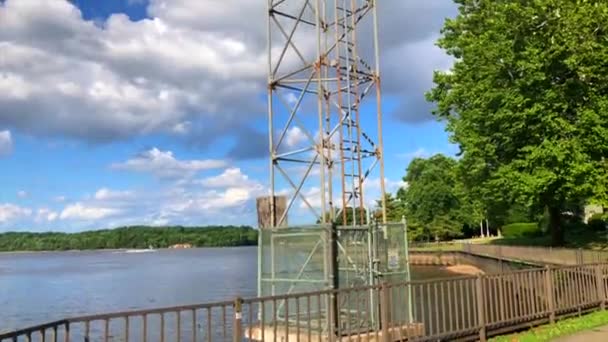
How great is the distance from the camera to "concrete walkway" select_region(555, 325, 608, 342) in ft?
29.8

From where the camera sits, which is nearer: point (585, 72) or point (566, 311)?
point (566, 311)

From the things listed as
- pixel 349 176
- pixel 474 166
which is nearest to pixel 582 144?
pixel 474 166

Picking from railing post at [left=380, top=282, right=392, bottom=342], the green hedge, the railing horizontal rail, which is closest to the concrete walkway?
the railing horizontal rail

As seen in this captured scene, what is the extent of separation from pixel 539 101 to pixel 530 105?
40 cm

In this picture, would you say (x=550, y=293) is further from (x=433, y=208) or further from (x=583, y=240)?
(x=433, y=208)

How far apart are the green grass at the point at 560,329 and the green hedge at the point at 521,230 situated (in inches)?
1541

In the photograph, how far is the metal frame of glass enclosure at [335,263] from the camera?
29.2 ft

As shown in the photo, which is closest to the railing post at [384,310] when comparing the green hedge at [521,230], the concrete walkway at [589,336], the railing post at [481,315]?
the railing post at [481,315]

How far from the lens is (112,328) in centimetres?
2639

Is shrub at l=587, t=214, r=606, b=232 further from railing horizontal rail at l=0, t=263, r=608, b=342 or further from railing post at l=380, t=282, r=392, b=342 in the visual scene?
railing post at l=380, t=282, r=392, b=342

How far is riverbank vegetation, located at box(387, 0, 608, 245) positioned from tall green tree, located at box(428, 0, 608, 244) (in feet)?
0.13

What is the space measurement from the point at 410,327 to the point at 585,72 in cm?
1713

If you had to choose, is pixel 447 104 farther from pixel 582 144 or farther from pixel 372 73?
pixel 372 73

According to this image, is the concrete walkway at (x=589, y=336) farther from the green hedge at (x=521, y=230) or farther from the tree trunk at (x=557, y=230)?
the green hedge at (x=521, y=230)
